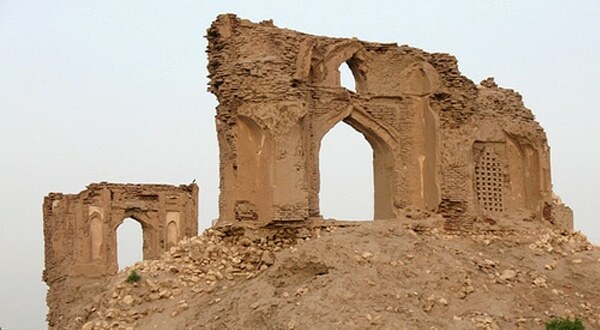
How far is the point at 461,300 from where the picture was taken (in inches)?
541

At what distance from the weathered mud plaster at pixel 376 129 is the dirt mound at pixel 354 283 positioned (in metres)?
0.92

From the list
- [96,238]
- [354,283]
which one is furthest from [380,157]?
[96,238]

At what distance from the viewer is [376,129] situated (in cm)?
1781

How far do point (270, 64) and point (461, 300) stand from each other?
198 inches

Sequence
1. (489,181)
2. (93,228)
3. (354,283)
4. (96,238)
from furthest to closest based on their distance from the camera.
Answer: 1. (96,238)
2. (93,228)
3. (489,181)
4. (354,283)

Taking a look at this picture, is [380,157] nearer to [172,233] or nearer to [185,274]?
[185,274]

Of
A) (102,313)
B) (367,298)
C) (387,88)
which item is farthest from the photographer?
(387,88)

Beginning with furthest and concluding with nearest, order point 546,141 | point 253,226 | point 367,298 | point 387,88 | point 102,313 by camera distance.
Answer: point 546,141
point 387,88
point 253,226
point 102,313
point 367,298

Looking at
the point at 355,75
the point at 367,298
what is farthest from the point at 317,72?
the point at 367,298

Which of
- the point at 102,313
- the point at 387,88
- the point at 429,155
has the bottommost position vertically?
the point at 102,313

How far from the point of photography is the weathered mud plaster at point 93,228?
3148cm

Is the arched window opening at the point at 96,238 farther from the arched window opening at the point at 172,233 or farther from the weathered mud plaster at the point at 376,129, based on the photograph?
the weathered mud plaster at the point at 376,129

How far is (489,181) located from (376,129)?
2902mm

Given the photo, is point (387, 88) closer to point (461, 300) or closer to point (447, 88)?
point (447, 88)
